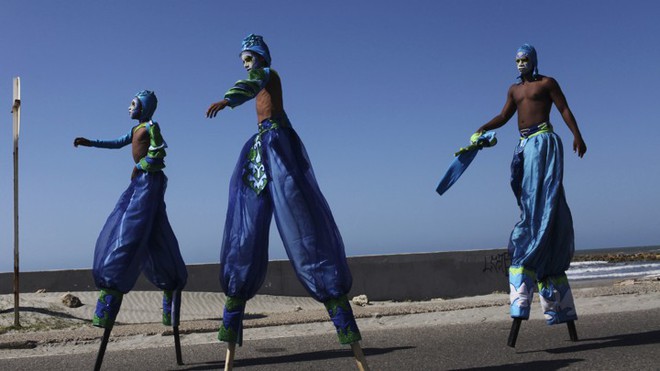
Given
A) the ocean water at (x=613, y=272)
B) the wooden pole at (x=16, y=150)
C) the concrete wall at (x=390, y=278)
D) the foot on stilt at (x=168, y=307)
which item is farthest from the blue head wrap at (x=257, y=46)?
the ocean water at (x=613, y=272)

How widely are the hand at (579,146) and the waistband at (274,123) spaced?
8.92 ft

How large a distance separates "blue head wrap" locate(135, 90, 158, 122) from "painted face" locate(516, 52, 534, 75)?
3.22 meters

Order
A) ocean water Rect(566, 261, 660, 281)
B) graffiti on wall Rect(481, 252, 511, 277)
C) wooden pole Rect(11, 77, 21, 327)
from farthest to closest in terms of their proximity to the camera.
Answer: ocean water Rect(566, 261, 660, 281) < graffiti on wall Rect(481, 252, 511, 277) < wooden pole Rect(11, 77, 21, 327)

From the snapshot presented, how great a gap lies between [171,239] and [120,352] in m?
1.30

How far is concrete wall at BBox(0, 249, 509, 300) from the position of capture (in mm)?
15516

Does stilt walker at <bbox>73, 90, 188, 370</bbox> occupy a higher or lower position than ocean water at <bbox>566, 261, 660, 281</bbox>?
higher

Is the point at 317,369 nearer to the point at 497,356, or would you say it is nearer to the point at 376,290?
the point at 497,356

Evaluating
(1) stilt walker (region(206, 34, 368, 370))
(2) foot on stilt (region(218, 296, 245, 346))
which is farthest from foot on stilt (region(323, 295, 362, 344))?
(2) foot on stilt (region(218, 296, 245, 346))

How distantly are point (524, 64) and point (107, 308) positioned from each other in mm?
3978

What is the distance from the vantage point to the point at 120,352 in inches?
234

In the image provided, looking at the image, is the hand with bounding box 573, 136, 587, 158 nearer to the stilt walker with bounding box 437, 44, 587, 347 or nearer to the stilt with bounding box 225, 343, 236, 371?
the stilt walker with bounding box 437, 44, 587, 347

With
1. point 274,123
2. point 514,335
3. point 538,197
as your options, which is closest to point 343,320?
point 274,123

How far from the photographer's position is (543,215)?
5.32 metres

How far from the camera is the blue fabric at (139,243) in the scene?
5.05 metres
